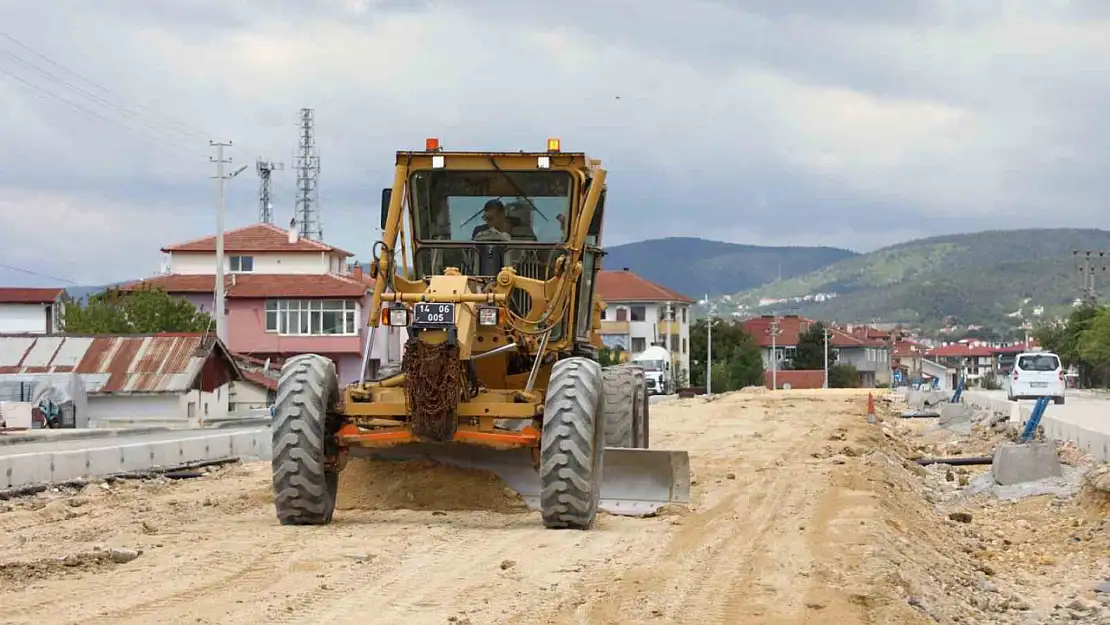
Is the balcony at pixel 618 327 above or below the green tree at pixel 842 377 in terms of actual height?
above

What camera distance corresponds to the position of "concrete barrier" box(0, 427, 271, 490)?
18359 millimetres

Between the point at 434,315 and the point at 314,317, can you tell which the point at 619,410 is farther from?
the point at 314,317

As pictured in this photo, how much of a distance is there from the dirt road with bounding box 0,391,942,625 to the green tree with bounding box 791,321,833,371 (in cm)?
12750

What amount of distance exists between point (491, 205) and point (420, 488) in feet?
9.67

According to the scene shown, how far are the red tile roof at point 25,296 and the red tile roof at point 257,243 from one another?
7878mm

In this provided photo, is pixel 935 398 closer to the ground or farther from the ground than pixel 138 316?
closer to the ground

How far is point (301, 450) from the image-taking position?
13.2 m

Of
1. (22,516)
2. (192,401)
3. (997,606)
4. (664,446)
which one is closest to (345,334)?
(192,401)

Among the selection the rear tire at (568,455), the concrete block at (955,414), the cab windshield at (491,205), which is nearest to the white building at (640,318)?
the concrete block at (955,414)

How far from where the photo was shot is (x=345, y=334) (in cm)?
8100

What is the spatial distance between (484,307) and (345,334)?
224 ft

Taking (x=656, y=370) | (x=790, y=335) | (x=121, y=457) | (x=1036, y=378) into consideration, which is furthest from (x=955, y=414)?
(x=790, y=335)

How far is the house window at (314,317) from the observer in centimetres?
8125

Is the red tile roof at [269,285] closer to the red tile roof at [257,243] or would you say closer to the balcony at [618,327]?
the red tile roof at [257,243]
